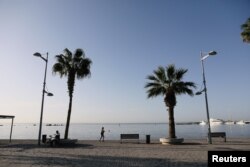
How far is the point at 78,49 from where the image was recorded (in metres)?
25.7

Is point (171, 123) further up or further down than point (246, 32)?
further down

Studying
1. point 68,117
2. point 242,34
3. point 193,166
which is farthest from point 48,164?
point 242,34

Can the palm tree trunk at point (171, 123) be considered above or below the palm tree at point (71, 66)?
below

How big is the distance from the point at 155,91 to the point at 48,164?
1437 cm

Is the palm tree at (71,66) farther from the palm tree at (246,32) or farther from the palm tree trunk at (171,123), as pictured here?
the palm tree at (246,32)

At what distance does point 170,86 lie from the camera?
23969 mm

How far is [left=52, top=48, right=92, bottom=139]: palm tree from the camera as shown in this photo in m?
25.0

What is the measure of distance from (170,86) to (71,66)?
9.23 m

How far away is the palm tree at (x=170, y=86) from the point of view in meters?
23.6

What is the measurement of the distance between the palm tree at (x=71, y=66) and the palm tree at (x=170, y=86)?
19.7 feet
